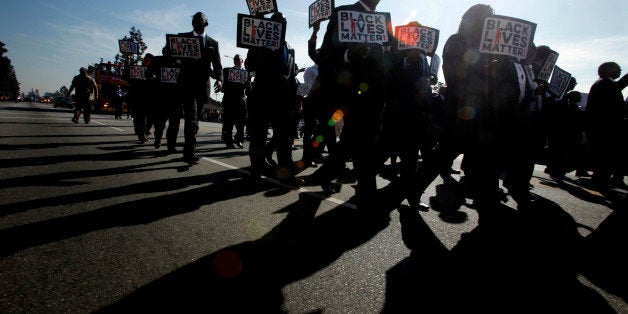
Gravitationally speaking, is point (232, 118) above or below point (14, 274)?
above

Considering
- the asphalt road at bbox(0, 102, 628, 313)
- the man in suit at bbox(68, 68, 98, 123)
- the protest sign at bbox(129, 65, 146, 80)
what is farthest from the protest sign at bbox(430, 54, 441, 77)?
the man in suit at bbox(68, 68, 98, 123)

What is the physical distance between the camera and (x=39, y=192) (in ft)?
10.4

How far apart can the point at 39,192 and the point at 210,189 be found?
162cm

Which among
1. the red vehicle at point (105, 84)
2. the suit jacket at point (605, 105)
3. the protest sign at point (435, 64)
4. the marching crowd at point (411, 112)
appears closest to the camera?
the marching crowd at point (411, 112)

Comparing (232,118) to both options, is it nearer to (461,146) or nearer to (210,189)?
(210,189)

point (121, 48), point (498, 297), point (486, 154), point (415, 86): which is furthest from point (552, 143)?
point (121, 48)

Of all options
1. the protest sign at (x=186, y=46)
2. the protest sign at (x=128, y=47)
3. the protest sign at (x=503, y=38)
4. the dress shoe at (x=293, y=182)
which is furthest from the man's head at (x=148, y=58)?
the protest sign at (x=128, y=47)

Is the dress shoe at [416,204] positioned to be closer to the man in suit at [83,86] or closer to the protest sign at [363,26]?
the protest sign at [363,26]

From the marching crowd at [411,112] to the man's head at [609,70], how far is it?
0.02 m

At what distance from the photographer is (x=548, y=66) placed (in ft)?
15.8

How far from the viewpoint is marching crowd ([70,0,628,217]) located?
283 cm

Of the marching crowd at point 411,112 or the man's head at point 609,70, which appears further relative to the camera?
the man's head at point 609,70

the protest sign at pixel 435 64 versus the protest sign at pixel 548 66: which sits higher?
the protest sign at pixel 435 64

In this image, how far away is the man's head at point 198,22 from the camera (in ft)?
16.9
